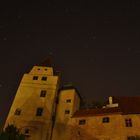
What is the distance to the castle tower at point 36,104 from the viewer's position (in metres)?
38.1

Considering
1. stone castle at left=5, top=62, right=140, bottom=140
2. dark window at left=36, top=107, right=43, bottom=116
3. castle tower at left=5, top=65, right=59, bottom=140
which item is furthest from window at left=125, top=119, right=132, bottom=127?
dark window at left=36, top=107, right=43, bottom=116

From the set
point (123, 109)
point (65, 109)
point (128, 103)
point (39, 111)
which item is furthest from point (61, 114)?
point (128, 103)

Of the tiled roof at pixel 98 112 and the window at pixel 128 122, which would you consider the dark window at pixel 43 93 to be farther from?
the window at pixel 128 122

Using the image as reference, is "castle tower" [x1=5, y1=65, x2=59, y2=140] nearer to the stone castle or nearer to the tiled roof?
the stone castle

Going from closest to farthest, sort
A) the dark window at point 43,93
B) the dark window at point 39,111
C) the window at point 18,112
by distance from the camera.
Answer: the dark window at point 39,111 → the window at point 18,112 → the dark window at point 43,93

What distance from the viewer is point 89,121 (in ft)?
115

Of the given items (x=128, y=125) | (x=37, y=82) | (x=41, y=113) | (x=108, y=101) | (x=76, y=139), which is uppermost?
(x=37, y=82)

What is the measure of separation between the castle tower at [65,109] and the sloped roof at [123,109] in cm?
231

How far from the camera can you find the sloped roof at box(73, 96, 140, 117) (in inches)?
1337

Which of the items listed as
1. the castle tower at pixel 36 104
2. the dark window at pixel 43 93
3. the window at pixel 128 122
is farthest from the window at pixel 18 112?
the window at pixel 128 122

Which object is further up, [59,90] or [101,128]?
[59,90]

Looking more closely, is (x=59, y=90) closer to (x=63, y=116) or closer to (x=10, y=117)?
(x=63, y=116)

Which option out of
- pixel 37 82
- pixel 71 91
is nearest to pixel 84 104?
pixel 71 91

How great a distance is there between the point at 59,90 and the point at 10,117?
1258 centimetres
